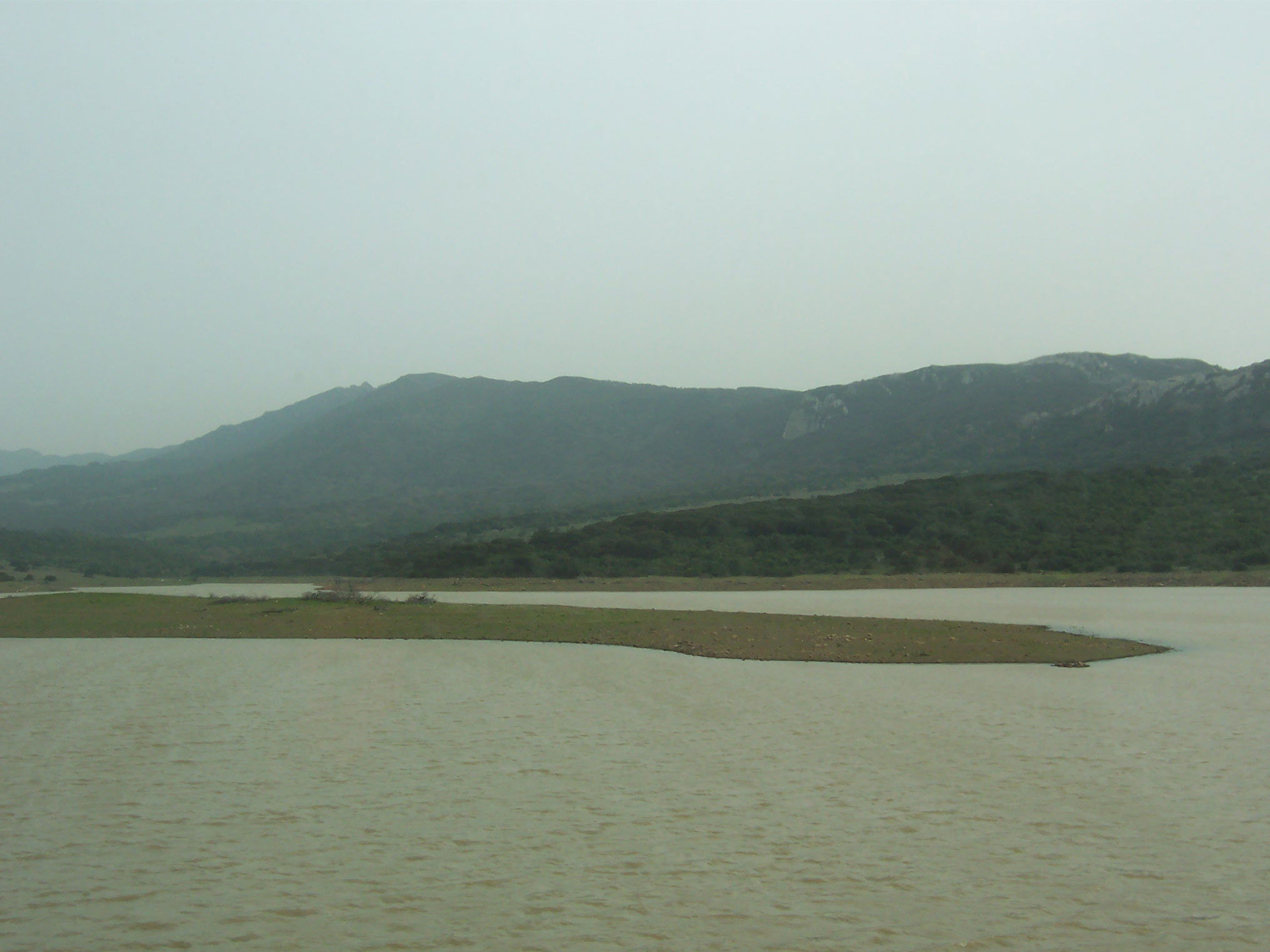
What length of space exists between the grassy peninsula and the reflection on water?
3147 millimetres

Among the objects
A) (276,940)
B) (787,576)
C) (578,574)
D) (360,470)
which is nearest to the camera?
(276,940)

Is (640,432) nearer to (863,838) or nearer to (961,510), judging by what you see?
(961,510)

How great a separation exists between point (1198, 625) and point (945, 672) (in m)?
10.00

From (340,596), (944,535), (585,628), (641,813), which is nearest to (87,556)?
(340,596)

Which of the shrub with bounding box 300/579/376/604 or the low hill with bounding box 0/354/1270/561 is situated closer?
the shrub with bounding box 300/579/376/604

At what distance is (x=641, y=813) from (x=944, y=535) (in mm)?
46395

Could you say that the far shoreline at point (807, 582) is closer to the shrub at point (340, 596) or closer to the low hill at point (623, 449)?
the shrub at point (340, 596)

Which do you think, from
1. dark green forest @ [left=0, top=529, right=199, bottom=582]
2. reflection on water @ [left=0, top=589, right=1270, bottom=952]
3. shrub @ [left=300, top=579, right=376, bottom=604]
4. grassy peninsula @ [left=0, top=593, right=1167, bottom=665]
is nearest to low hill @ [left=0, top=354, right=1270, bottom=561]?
dark green forest @ [left=0, top=529, right=199, bottom=582]

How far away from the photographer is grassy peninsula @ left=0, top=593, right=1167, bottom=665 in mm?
20703

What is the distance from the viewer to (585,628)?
26344mm

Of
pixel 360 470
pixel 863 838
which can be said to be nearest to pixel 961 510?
pixel 863 838

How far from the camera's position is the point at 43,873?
7.31 meters

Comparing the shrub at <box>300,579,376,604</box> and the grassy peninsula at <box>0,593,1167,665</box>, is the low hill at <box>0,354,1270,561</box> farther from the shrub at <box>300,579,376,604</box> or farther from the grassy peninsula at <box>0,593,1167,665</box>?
the grassy peninsula at <box>0,593,1167,665</box>

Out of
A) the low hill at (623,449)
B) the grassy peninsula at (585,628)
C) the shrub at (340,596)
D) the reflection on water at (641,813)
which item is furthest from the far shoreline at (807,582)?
the reflection on water at (641,813)
